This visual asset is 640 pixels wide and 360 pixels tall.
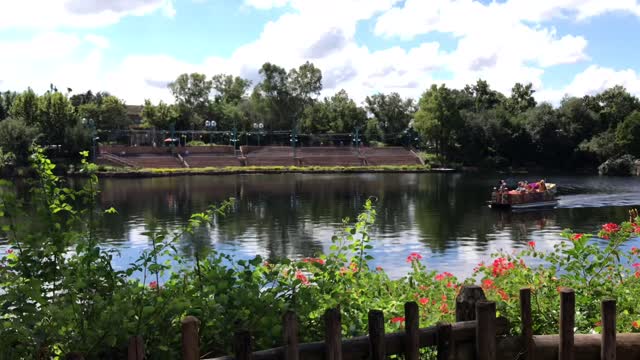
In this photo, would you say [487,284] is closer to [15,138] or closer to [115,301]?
[115,301]

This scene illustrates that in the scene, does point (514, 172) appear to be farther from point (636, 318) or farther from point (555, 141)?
point (636, 318)

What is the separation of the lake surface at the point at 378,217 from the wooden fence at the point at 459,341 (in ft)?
39.5

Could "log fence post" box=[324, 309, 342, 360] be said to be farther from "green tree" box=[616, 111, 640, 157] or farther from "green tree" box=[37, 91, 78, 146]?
"green tree" box=[616, 111, 640, 157]

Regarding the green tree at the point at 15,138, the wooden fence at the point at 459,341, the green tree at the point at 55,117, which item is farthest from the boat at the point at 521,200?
the green tree at the point at 55,117

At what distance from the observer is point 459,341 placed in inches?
142

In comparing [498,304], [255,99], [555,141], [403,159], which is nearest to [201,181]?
[403,159]

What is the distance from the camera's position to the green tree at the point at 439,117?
81.4 m

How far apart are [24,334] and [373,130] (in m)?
98.1

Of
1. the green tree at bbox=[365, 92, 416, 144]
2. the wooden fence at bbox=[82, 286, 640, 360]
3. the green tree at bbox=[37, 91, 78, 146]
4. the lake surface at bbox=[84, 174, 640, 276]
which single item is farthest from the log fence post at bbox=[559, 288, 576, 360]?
the green tree at bbox=[365, 92, 416, 144]

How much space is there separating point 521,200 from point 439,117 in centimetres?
4790

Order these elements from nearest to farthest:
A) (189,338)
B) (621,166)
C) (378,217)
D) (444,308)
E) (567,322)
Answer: (189,338) → (567,322) → (444,308) → (378,217) → (621,166)

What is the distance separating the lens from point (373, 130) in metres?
100

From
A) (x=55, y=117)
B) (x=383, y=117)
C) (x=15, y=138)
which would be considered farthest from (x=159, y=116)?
(x=383, y=117)

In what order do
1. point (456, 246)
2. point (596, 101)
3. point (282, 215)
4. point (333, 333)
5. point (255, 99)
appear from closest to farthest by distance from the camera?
point (333, 333), point (456, 246), point (282, 215), point (596, 101), point (255, 99)
